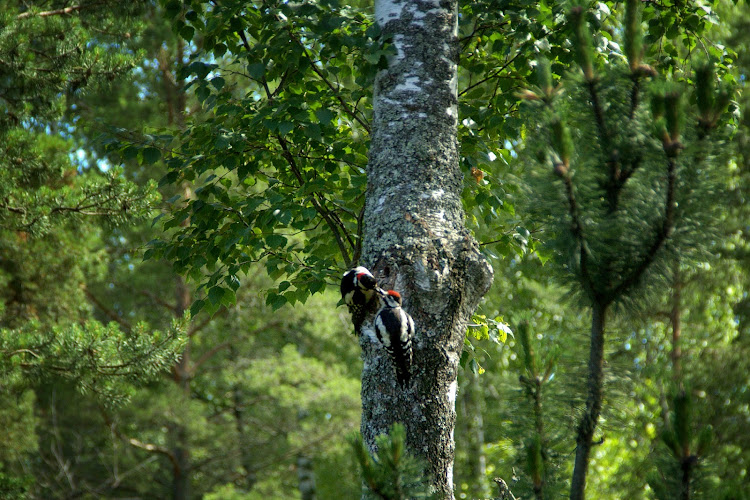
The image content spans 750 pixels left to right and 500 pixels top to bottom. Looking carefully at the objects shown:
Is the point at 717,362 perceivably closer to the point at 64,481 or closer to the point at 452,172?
the point at 452,172

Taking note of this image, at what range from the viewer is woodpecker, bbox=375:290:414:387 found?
2010mm

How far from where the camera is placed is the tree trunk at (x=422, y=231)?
2.04m

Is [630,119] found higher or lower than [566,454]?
higher

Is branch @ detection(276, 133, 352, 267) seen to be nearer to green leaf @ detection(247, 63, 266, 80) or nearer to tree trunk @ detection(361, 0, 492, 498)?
green leaf @ detection(247, 63, 266, 80)

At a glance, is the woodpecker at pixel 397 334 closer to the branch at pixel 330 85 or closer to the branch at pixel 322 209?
the branch at pixel 322 209

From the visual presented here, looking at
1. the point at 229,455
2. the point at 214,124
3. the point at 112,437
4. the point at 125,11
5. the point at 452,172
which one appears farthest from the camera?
the point at 229,455

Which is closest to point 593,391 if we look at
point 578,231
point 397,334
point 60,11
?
point 578,231

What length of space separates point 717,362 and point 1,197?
7.54m

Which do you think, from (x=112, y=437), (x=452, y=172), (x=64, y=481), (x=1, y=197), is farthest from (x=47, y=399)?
(x=452, y=172)

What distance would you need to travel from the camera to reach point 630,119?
1326 millimetres

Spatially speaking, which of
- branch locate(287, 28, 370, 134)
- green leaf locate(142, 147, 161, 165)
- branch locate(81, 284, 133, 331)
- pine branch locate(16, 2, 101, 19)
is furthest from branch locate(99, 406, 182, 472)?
branch locate(287, 28, 370, 134)

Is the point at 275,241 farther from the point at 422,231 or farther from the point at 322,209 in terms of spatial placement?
the point at 422,231

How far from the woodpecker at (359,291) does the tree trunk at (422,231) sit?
0.05 meters

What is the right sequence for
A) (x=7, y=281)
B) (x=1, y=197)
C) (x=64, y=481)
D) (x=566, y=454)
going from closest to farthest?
(x=566, y=454) < (x=1, y=197) < (x=7, y=281) < (x=64, y=481)
